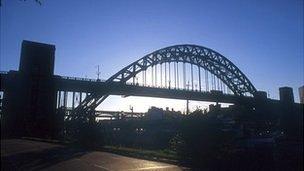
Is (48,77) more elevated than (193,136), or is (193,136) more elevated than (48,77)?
(48,77)

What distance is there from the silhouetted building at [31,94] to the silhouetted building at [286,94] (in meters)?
74.5

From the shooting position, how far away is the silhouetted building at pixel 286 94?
361 feet

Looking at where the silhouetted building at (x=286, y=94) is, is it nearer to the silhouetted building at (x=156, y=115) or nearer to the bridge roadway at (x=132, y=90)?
the bridge roadway at (x=132, y=90)

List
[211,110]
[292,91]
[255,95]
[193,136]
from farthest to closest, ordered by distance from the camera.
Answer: [292,91] → [255,95] → [211,110] → [193,136]

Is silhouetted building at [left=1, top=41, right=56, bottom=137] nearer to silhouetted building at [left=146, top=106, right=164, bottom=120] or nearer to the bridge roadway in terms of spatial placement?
the bridge roadway

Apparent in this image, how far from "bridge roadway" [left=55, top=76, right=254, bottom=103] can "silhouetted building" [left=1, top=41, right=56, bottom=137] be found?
330 centimetres

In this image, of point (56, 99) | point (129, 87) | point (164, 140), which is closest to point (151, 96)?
point (129, 87)

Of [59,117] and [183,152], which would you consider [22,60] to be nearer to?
[59,117]

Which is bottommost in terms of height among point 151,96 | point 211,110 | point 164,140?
point 164,140

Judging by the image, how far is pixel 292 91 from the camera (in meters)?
114

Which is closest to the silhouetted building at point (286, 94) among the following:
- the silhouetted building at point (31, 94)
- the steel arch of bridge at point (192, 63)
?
the steel arch of bridge at point (192, 63)

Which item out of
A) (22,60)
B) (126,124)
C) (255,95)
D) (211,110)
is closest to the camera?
(211,110)

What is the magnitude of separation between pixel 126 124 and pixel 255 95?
146 feet

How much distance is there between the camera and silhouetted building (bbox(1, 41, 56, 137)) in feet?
208
